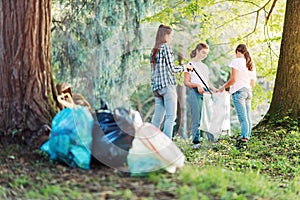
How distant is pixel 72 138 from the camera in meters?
4.98

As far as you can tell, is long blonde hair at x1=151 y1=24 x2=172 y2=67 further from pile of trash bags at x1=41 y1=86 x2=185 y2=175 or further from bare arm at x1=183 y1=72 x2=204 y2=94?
pile of trash bags at x1=41 y1=86 x2=185 y2=175

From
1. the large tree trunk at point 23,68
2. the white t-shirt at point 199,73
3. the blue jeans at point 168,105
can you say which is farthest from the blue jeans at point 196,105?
the large tree trunk at point 23,68

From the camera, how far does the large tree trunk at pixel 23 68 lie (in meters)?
5.61

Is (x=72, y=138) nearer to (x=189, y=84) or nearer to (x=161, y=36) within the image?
(x=161, y=36)

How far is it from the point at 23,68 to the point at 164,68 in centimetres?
198

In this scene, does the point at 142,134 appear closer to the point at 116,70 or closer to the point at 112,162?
the point at 112,162

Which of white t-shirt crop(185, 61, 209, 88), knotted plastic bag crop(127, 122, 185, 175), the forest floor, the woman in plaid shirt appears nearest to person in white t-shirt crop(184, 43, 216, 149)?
white t-shirt crop(185, 61, 209, 88)

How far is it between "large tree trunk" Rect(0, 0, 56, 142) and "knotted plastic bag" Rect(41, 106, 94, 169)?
510mm

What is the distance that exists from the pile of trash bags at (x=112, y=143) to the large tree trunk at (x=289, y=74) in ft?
15.8

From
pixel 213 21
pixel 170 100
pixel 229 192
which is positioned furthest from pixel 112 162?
pixel 213 21

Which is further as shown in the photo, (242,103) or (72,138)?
(242,103)

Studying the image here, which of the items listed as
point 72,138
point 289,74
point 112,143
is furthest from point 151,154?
point 289,74

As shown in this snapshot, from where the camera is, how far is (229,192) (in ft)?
15.1

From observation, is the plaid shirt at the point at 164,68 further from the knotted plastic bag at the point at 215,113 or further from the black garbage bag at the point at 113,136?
the black garbage bag at the point at 113,136
